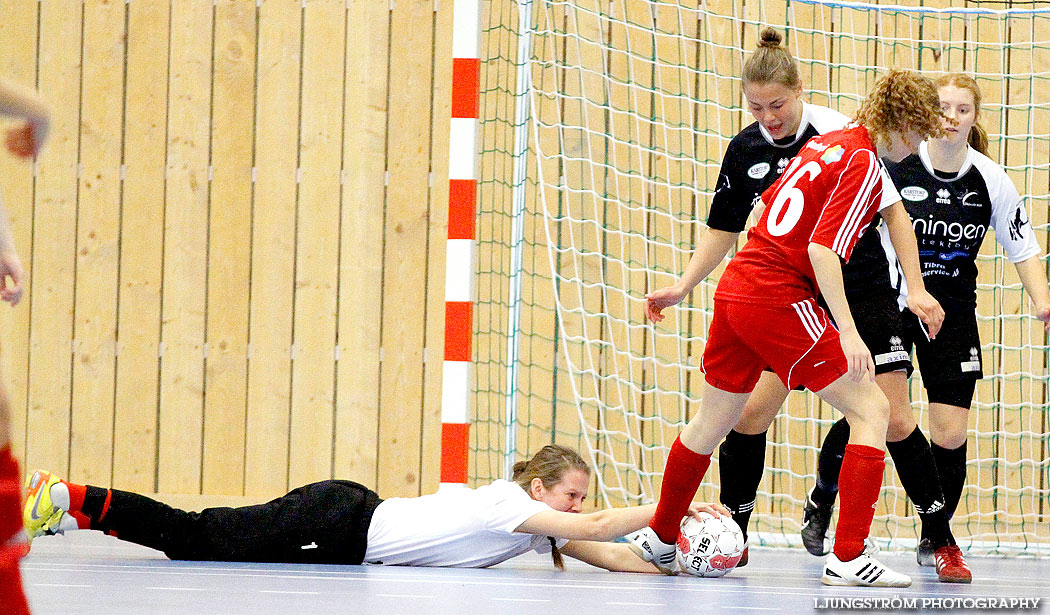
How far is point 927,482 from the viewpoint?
3773 mm

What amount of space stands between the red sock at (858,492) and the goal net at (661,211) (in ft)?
8.78

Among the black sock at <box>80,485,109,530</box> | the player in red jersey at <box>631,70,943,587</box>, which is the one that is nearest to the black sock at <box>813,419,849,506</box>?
the player in red jersey at <box>631,70,943,587</box>

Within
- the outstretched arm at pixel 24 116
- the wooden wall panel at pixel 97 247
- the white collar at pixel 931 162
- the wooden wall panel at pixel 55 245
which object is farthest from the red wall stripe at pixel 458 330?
the outstretched arm at pixel 24 116

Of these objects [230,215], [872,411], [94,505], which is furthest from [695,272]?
[230,215]

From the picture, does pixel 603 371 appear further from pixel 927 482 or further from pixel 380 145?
pixel 927 482

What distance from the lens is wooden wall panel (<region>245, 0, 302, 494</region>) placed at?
612 centimetres

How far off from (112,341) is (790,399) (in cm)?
364

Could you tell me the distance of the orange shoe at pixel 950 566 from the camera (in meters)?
3.61

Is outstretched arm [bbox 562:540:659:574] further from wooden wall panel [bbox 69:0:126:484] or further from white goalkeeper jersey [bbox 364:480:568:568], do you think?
wooden wall panel [bbox 69:0:126:484]

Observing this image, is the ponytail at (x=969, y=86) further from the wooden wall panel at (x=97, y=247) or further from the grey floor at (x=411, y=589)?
the wooden wall panel at (x=97, y=247)

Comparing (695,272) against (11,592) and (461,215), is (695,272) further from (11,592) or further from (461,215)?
(11,592)

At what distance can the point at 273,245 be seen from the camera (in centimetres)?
620

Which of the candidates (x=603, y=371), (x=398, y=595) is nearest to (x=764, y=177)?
(x=398, y=595)

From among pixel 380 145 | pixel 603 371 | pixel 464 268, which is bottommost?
pixel 603 371
